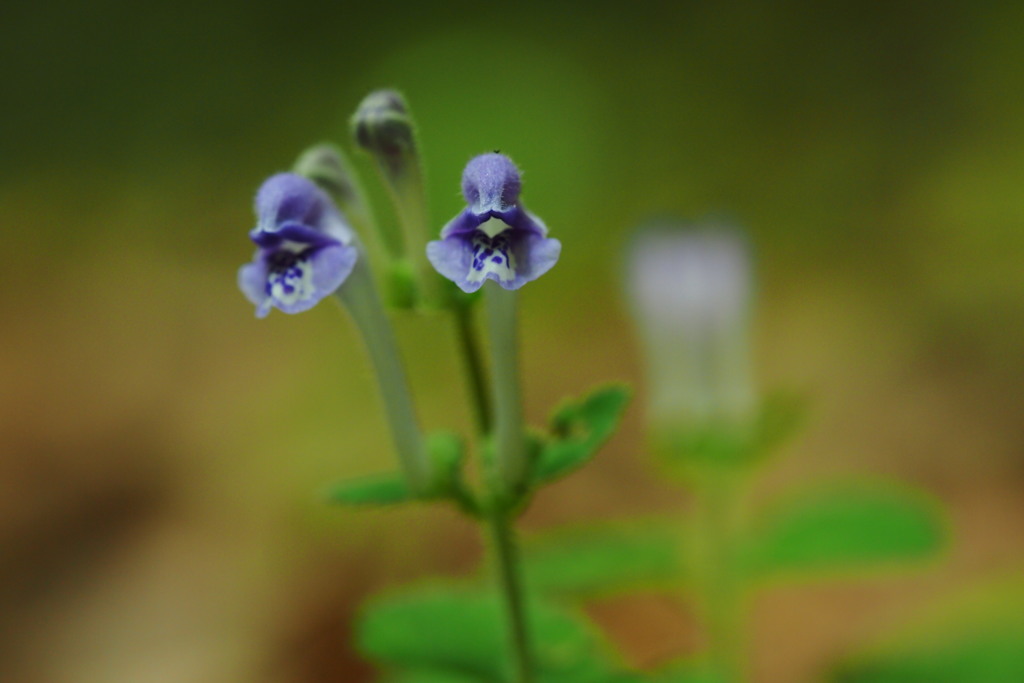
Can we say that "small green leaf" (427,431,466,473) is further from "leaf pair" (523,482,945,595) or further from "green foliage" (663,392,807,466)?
"green foliage" (663,392,807,466)

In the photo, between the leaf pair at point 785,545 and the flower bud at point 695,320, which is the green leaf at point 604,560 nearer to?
the leaf pair at point 785,545

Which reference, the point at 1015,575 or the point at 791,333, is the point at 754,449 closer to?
the point at 1015,575

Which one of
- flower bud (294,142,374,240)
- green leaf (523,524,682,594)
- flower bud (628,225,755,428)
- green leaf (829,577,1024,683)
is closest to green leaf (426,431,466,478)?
flower bud (294,142,374,240)

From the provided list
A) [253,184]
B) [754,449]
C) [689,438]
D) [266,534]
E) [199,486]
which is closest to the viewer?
[754,449]

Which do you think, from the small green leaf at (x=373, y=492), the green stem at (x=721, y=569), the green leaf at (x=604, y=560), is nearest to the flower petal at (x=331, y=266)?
the small green leaf at (x=373, y=492)

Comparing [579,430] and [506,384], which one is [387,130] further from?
[579,430]

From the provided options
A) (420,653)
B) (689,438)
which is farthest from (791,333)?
(420,653)

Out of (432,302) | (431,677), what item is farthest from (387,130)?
(431,677)

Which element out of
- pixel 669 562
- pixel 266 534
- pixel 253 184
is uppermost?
pixel 253 184
